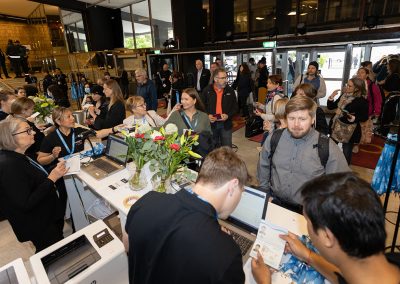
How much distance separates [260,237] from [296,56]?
699cm

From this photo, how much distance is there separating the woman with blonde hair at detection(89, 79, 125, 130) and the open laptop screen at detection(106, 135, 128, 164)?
91 centimetres

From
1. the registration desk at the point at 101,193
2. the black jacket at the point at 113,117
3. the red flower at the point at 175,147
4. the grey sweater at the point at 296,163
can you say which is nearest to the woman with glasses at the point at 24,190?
the registration desk at the point at 101,193

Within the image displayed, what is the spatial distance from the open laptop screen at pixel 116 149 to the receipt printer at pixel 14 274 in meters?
1.28

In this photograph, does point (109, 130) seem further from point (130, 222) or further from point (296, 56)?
point (296, 56)

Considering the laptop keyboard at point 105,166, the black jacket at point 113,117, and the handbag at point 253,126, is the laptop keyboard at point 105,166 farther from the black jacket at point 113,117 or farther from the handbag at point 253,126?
the handbag at point 253,126

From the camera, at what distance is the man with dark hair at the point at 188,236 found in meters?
0.83

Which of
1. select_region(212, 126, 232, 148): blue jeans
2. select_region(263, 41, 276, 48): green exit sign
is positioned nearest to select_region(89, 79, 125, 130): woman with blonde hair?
select_region(212, 126, 232, 148): blue jeans

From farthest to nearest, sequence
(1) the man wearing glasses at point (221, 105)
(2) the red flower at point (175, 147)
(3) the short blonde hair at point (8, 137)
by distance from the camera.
A: (1) the man wearing glasses at point (221, 105), (3) the short blonde hair at point (8, 137), (2) the red flower at point (175, 147)

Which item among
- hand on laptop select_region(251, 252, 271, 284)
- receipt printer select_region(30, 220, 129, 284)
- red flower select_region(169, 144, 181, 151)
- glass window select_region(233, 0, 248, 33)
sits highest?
glass window select_region(233, 0, 248, 33)

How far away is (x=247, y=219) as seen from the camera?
156 cm

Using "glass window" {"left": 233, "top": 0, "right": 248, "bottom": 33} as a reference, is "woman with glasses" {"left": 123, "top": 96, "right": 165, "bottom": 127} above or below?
below

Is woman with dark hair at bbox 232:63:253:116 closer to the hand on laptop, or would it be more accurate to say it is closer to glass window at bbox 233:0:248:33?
glass window at bbox 233:0:248:33

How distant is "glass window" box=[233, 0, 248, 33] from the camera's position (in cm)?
874

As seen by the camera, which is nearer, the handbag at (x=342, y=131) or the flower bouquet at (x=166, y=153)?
the flower bouquet at (x=166, y=153)
